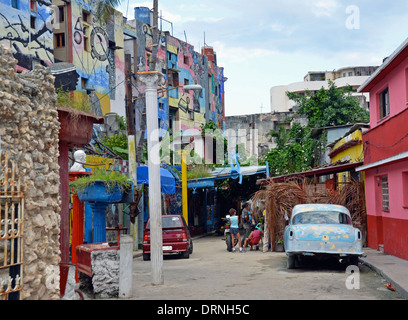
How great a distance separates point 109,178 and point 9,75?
18.4 ft

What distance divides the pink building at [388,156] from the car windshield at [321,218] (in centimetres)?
206

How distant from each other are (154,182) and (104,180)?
1.23 meters

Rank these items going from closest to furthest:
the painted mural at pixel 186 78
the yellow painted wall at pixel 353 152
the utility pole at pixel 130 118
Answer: the utility pole at pixel 130 118 → the yellow painted wall at pixel 353 152 → the painted mural at pixel 186 78

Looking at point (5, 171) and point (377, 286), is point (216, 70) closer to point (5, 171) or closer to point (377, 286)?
point (377, 286)

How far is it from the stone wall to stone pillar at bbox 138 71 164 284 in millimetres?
4533

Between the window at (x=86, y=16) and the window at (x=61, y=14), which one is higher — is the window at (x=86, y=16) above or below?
above

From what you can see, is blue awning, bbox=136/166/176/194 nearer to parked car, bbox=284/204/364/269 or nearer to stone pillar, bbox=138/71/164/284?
parked car, bbox=284/204/364/269

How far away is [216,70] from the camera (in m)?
57.8

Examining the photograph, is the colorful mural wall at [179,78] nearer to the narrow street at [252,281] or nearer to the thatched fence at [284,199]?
the thatched fence at [284,199]

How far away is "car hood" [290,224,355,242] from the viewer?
14242 mm

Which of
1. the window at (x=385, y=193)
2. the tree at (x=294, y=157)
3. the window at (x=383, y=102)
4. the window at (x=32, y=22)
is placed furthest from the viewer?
the tree at (x=294, y=157)

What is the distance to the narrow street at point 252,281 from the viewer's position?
1088 cm

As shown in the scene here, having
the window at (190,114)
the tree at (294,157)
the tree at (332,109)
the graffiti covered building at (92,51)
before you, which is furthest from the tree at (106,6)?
the window at (190,114)

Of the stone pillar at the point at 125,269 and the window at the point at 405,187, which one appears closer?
the stone pillar at the point at 125,269
